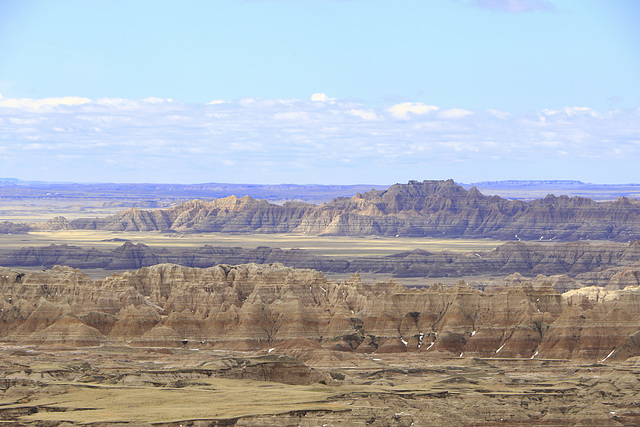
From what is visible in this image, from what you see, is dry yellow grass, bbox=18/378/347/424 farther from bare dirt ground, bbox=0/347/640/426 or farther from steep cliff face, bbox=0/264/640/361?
steep cliff face, bbox=0/264/640/361

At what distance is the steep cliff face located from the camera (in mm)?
136000

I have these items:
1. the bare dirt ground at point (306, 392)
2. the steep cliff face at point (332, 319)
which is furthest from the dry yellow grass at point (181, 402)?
the steep cliff face at point (332, 319)

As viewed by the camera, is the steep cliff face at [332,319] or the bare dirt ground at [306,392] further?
the steep cliff face at [332,319]

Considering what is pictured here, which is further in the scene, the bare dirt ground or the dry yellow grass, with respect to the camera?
the bare dirt ground

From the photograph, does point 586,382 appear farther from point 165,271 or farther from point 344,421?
point 165,271

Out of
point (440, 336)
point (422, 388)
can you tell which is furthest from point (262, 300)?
point (422, 388)

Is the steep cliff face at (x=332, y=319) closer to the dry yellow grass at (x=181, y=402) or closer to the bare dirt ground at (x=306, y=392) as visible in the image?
the bare dirt ground at (x=306, y=392)

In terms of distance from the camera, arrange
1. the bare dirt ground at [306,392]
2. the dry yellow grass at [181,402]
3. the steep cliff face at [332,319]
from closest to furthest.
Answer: the dry yellow grass at [181,402] → the bare dirt ground at [306,392] → the steep cliff face at [332,319]

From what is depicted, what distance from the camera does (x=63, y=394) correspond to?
97.8m

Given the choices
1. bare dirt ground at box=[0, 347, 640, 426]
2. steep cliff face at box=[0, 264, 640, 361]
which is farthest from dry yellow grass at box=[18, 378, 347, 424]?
steep cliff face at box=[0, 264, 640, 361]

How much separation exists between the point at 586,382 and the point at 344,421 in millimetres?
31436

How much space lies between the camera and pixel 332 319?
146125mm

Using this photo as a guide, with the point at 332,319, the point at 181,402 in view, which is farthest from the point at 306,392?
the point at 332,319

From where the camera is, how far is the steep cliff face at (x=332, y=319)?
136 metres
